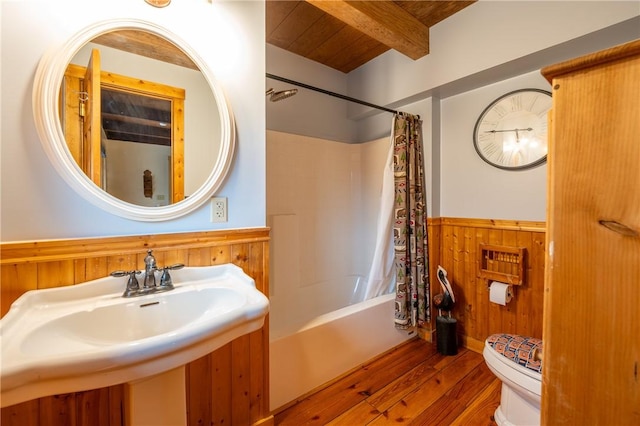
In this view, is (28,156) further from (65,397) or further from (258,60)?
(258,60)

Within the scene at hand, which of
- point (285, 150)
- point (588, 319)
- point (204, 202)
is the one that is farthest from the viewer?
point (285, 150)

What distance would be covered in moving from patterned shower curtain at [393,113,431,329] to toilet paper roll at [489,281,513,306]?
45 centimetres

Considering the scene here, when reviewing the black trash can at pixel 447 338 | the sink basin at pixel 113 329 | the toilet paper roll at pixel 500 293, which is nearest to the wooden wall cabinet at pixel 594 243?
the sink basin at pixel 113 329

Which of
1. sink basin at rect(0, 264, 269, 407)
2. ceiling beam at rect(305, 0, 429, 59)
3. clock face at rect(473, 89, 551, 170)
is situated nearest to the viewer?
sink basin at rect(0, 264, 269, 407)

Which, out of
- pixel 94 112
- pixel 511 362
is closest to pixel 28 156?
pixel 94 112

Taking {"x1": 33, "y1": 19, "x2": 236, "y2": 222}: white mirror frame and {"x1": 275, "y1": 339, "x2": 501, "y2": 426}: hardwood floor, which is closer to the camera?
{"x1": 33, "y1": 19, "x2": 236, "y2": 222}: white mirror frame

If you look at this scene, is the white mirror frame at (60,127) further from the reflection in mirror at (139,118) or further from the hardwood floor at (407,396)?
the hardwood floor at (407,396)

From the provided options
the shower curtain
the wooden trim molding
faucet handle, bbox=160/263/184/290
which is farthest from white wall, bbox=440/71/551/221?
faucet handle, bbox=160/263/184/290

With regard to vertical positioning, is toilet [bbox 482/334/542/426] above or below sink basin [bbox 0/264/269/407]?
below

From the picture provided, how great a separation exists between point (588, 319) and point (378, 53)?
8.37 feet

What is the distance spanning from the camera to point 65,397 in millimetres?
943

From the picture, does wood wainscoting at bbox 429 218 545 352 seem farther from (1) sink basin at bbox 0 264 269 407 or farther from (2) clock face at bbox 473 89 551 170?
(1) sink basin at bbox 0 264 269 407

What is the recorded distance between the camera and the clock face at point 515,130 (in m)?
1.76

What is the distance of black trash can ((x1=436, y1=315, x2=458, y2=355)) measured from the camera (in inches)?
80.4
